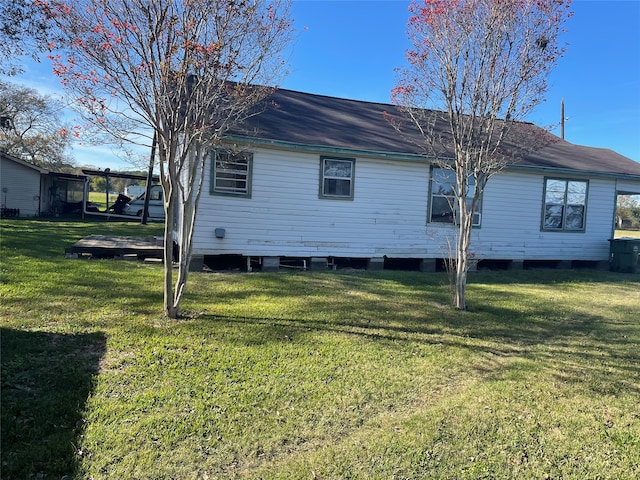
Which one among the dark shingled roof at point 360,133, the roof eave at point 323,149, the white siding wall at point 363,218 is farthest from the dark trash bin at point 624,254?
the roof eave at point 323,149

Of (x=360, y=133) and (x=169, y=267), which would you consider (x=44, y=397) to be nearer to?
(x=169, y=267)

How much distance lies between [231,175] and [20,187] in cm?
1936

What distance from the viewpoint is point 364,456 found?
9.53 feet

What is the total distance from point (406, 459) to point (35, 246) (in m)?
11.0

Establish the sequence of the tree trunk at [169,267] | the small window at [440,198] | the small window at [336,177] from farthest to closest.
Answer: the small window at [440,198]
the small window at [336,177]
the tree trunk at [169,267]

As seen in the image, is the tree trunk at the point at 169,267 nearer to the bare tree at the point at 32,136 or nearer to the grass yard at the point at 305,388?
the grass yard at the point at 305,388

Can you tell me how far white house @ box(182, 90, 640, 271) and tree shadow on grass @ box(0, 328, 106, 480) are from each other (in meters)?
4.67

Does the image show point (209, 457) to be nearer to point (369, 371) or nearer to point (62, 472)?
point (62, 472)

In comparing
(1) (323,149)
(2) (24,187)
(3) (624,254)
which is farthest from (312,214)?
(2) (24,187)

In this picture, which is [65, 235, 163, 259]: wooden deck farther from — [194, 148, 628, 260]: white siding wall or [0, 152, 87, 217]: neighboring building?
[0, 152, 87, 217]: neighboring building

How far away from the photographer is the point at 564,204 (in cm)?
1234

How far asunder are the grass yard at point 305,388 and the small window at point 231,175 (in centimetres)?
300

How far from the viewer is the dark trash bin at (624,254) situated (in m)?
12.1

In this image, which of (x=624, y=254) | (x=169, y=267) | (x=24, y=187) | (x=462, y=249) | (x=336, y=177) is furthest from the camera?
(x=24, y=187)
